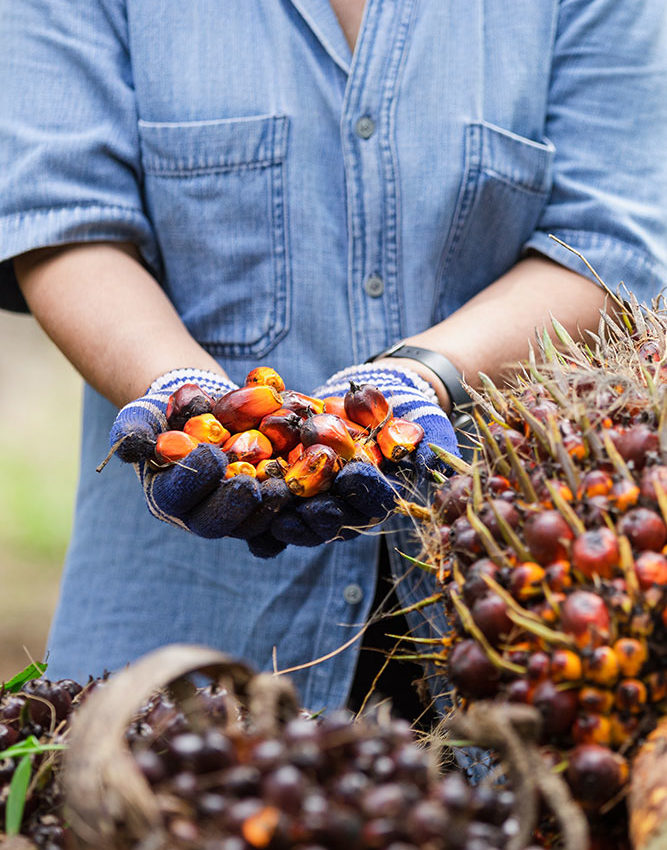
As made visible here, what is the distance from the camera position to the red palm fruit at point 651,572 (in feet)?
2.29

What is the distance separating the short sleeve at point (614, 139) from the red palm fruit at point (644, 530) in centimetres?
107

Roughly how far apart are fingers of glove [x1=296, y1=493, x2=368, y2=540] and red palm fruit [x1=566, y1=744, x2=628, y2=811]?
580mm

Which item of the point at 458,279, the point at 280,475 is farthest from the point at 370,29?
the point at 280,475

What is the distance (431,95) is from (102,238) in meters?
0.70

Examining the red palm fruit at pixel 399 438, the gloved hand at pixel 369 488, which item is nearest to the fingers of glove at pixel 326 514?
the gloved hand at pixel 369 488

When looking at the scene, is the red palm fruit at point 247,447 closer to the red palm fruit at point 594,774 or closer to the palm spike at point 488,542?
the palm spike at point 488,542

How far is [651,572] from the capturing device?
698 mm

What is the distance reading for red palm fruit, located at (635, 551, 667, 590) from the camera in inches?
27.5

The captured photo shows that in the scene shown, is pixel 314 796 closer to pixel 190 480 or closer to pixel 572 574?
pixel 572 574

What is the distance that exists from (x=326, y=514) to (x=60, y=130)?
0.98 metres

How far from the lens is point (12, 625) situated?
4164 mm

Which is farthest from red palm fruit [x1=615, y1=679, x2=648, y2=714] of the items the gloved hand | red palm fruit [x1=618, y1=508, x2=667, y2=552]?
the gloved hand

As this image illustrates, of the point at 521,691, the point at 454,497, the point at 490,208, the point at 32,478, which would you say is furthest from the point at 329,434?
the point at 32,478

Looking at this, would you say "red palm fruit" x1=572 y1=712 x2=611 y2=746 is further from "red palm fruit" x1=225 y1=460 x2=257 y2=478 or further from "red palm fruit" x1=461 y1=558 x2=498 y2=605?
"red palm fruit" x1=225 y1=460 x2=257 y2=478
